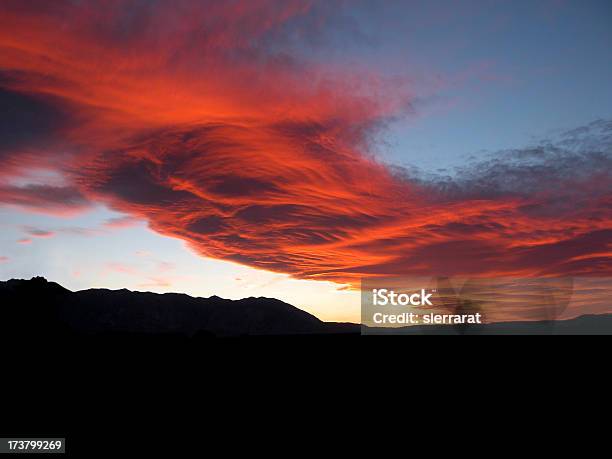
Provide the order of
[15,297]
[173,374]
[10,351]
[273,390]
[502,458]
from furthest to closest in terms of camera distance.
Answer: [15,297] → [10,351] → [173,374] → [273,390] → [502,458]

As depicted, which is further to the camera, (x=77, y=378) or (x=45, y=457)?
(x=77, y=378)

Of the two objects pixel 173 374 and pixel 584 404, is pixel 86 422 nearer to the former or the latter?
pixel 173 374

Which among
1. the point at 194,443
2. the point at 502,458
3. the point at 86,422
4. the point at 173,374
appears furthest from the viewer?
the point at 173,374

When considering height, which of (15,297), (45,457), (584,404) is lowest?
(45,457)

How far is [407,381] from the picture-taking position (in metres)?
17.7

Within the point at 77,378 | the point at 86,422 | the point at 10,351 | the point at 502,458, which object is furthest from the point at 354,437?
the point at 10,351

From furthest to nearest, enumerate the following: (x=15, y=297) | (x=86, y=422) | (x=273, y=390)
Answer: (x=15, y=297) < (x=273, y=390) < (x=86, y=422)

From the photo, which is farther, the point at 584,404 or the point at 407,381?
the point at 407,381

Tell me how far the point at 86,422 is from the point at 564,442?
574 inches

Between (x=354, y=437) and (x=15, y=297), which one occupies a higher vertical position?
(x=15, y=297)

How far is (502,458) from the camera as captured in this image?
474 inches

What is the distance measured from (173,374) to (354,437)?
8973 millimetres

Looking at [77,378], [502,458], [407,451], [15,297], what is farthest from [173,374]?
[15,297]

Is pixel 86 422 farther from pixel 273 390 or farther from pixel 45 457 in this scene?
pixel 273 390
